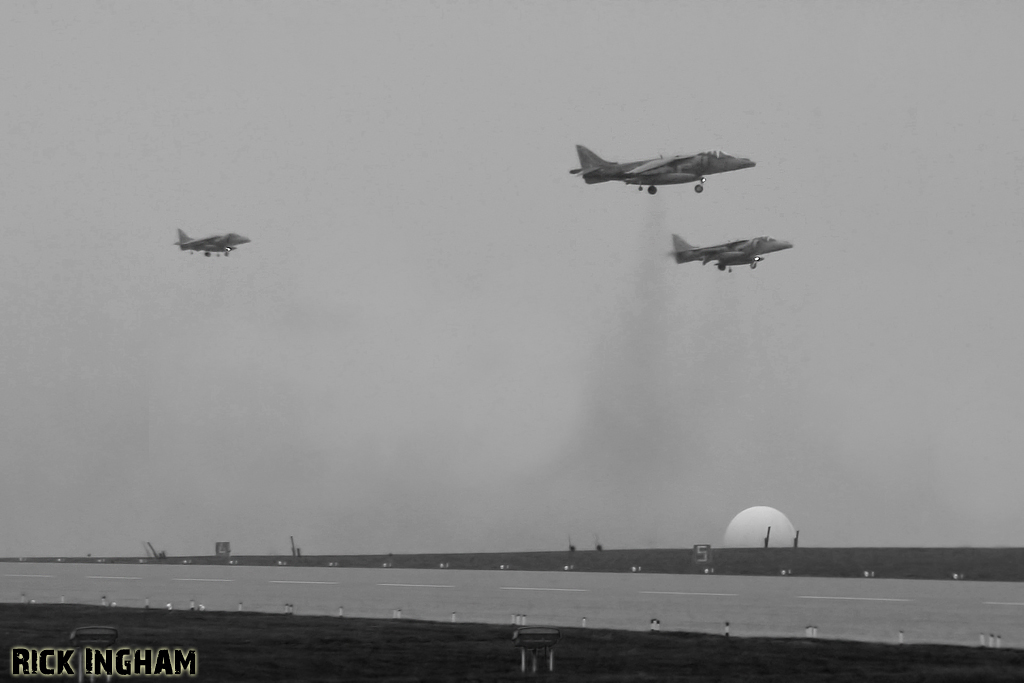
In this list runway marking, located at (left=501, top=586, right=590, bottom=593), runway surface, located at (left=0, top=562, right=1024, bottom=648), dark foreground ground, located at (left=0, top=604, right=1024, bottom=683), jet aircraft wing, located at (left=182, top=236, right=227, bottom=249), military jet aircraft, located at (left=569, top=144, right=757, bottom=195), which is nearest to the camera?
dark foreground ground, located at (left=0, top=604, right=1024, bottom=683)

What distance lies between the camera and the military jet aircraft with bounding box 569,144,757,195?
93.9 m

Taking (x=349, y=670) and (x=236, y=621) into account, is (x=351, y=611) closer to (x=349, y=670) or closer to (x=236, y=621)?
(x=236, y=621)

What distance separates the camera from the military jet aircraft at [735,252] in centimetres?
10475

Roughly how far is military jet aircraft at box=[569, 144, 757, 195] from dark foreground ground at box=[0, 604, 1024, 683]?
41250mm

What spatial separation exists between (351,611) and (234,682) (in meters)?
38.7

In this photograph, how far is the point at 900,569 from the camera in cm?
15062

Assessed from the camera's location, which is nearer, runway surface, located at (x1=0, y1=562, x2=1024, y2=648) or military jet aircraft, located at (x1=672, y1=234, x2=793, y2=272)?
runway surface, located at (x1=0, y1=562, x2=1024, y2=648)

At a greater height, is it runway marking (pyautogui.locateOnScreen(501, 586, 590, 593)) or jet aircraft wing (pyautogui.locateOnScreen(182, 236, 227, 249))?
jet aircraft wing (pyautogui.locateOnScreen(182, 236, 227, 249))

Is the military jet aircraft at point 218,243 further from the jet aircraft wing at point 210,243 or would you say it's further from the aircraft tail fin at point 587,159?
the aircraft tail fin at point 587,159

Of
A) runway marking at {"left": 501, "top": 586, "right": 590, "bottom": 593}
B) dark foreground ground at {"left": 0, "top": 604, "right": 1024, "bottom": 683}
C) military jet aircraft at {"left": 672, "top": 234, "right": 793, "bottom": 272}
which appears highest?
military jet aircraft at {"left": 672, "top": 234, "right": 793, "bottom": 272}

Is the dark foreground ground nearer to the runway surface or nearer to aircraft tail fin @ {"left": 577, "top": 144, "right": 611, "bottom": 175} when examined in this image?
the runway surface

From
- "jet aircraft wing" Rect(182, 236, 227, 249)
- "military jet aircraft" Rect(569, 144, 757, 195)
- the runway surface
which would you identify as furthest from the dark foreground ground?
"jet aircraft wing" Rect(182, 236, 227, 249)

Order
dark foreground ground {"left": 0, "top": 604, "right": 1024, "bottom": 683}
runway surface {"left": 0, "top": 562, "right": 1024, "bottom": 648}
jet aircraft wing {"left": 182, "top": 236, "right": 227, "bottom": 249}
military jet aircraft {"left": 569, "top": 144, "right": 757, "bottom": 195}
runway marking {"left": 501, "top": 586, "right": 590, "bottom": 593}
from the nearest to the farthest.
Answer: dark foreground ground {"left": 0, "top": 604, "right": 1024, "bottom": 683} < runway surface {"left": 0, "top": 562, "right": 1024, "bottom": 648} < military jet aircraft {"left": 569, "top": 144, "right": 757, "bottom": 195} < runway marking {"left": 501, "top": 586, "right": 590, "bottom": 593} < jet aircraft wing {"left": 182, "top": 236, "right": 227, "bottom": 249}

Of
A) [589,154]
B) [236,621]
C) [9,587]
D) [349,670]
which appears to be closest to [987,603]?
[589,154]
